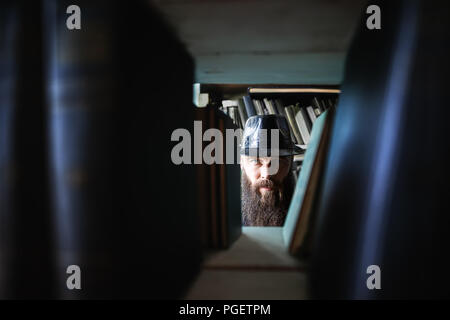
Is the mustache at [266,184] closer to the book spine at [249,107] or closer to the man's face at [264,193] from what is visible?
the man's face at [264,193]

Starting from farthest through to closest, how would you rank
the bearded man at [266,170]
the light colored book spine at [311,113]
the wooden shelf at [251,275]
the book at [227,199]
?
1. the light colored book spine at [311,113]
2. the bearded man at [266,170]
3. the book at [227,199]
4. the wooden shelf at [251,275]

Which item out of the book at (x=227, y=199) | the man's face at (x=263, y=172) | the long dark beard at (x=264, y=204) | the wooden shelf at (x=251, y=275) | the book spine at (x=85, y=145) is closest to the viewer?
the book spine at (x=85, y=145)

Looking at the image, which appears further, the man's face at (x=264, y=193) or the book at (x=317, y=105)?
the book at (x=317, y=105)

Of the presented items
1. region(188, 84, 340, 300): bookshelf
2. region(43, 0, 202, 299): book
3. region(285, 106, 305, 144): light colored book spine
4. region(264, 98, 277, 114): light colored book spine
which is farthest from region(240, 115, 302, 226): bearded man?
region(43, 0, 202, 299): book

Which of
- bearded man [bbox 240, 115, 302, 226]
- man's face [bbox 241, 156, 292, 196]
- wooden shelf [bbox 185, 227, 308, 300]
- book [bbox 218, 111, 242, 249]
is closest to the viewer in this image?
wooden shelf [bbox 185, 227, 308, 300]

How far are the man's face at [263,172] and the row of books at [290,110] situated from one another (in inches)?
12.4

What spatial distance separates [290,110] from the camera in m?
1.87

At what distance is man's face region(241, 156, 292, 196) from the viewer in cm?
153

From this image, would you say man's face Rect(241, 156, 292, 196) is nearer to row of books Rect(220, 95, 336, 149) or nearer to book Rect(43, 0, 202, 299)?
row of books Rect(220, 95, 336, 149)

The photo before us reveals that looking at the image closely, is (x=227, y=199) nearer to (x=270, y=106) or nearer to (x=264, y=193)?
(x=264, y=193)

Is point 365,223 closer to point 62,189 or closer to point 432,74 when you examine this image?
point 432,74

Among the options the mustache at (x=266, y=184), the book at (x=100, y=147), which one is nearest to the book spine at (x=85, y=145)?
the book at (x=100, y=147)

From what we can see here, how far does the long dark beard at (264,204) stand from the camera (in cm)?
164
